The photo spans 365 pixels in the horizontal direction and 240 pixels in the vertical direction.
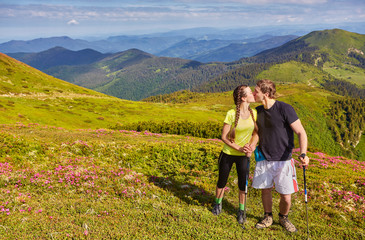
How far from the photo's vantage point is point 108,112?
283 ft

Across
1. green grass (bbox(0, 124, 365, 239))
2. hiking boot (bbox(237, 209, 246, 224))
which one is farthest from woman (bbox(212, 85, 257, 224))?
green grass (bbox(0, 124, 365, 239))

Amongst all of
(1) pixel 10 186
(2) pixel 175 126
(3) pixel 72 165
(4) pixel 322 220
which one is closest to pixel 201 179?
(4) pixel 322 220

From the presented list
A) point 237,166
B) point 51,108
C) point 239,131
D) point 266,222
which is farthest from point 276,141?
point 51,108

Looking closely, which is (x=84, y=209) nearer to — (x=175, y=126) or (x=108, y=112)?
(x=175, y=126)


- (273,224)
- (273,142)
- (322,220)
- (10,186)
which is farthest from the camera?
(10,186)

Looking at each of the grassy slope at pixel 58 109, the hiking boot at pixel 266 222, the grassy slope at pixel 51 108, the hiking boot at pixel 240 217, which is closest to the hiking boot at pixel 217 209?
the hiking boot at pixel 240 217

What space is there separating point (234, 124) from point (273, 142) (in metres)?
1.56

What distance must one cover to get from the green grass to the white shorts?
185cm

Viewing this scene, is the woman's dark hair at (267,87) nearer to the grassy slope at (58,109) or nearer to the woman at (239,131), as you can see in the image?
the woman at (239,131)

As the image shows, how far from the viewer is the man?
7.61m

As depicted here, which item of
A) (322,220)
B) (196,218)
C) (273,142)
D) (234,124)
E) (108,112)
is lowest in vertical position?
(108,112)

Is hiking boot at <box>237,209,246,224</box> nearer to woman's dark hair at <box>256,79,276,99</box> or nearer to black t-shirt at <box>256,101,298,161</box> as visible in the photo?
black t-shirt at <box>256,101,298,161</box>

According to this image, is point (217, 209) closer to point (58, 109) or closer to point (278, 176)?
point (278, 176)

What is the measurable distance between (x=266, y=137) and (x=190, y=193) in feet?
18.2
